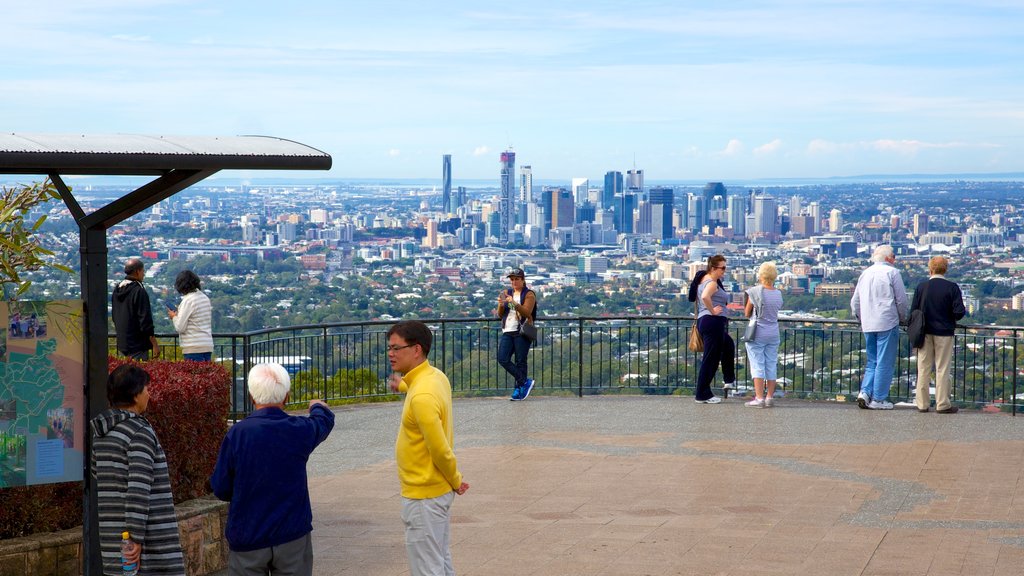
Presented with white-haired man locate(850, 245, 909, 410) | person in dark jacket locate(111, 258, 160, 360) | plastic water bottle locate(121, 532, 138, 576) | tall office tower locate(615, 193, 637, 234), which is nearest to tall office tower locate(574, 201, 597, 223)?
tall office tower locate(615, 193, 637, 234)

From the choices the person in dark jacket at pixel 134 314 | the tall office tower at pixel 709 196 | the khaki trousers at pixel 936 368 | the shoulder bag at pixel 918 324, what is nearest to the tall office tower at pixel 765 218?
the tall office tower at pixel 709 196

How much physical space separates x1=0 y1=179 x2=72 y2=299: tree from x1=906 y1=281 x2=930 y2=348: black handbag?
10019mm

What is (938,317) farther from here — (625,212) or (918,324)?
(625,212)

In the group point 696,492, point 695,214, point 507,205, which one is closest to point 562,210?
point 507,205

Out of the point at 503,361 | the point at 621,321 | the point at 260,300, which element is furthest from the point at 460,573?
the point at 260,300

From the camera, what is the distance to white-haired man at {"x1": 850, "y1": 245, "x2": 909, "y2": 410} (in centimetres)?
1486

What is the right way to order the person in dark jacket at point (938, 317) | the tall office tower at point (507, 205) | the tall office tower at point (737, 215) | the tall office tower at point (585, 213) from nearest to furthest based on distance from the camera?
the person in dark jacket at point (938, 317), the tall office tower at point (737, 215), the tall office tower at point (585, 213), the tall office tower at point (507, 205)

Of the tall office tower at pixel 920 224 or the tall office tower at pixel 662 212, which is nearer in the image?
the tall office tower at pixel 920 224

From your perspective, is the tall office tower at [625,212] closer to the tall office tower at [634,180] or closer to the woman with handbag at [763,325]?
the tall office tower at [634,180]

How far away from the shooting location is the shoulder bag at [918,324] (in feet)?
47.7

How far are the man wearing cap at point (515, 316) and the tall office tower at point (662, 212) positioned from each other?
45990 millimetres

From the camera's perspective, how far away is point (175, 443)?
26.2 ft

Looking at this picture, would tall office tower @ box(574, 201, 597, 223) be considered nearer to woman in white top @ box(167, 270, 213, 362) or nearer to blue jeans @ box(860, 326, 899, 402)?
blue jeans @ box(860, 326, 899, 402)

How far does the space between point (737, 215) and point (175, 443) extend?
189ft
